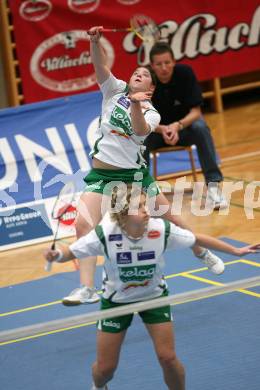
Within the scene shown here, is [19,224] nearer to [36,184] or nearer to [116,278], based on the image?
[36,184]

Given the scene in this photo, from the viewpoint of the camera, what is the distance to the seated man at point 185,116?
32.2ft

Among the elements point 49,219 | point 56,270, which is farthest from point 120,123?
point 49,219

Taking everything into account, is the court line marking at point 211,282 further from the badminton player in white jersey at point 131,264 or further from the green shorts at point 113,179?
the badminton player in white jersey at point 131,264

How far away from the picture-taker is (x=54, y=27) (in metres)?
13.1

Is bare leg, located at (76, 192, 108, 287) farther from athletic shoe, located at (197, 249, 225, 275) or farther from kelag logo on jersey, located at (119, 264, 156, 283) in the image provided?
kelag logo on jersey, located at (119, 264, 156, 283)

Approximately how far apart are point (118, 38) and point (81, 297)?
8366 millimetres

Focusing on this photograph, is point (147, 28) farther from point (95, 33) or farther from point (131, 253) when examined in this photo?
point (131, 253)

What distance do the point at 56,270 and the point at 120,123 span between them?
2.37 m

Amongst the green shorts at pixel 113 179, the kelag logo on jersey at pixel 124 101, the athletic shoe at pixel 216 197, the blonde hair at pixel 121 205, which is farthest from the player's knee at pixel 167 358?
the athletic shoe at pixel 216 197

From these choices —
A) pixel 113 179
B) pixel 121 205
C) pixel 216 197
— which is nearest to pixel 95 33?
pixel 113 179

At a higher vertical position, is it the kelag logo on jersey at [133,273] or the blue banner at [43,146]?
the kelag logo on jersey at [133,273]

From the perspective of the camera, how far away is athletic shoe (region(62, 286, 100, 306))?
5.67 m

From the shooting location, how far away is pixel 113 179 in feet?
21.5

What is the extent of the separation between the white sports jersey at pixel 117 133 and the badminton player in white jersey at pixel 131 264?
164 centimetres
